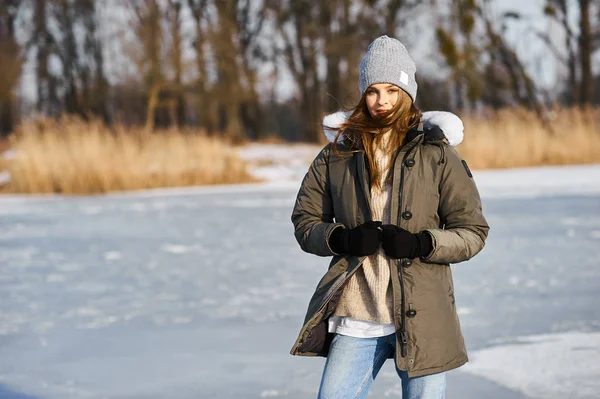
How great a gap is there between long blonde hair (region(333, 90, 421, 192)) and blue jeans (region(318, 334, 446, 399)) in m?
0.35

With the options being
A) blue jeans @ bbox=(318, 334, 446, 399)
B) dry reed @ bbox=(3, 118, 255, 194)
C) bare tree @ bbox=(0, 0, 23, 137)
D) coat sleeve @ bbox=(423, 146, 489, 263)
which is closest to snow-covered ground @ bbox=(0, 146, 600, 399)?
blue jeans @ bbox=(318, 334, 446, 399)

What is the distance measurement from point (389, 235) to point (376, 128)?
25 centimetres

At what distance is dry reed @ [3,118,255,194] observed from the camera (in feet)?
36.1

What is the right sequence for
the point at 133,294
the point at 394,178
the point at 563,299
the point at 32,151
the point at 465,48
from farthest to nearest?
the point at 465,48
the point at 32,151
the point at 133,294
the point at 563,299
the point at 394,178

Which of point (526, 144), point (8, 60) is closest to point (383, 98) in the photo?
point (526, 144)

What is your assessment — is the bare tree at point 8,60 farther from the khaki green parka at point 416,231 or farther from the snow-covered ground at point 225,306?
the khaki green parka at point 416,231

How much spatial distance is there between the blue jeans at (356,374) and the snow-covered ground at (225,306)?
1064 millimetres

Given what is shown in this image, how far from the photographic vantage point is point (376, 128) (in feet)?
6.09

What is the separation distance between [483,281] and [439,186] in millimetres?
3158

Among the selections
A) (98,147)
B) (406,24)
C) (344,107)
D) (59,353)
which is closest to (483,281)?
(59,353)

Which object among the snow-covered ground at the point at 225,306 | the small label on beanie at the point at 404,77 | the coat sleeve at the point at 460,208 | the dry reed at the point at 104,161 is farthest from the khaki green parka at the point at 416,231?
the dry reed at the point at 104,161

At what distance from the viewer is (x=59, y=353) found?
354 cm

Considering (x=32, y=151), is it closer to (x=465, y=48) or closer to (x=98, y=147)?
(x=98, y=147)

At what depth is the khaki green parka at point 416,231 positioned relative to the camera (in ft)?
5.88
